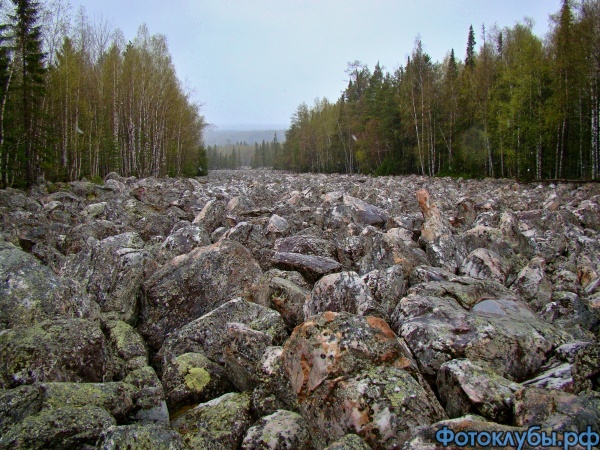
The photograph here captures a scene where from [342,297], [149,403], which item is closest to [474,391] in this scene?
[342,297]

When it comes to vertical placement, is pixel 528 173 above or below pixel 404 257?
→ above

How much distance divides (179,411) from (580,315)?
11.2 ft

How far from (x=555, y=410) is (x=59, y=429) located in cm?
238

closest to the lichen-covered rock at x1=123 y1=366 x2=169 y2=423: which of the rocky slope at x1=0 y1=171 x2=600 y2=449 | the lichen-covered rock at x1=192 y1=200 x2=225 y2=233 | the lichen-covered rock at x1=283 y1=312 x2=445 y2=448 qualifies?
the rocky slope at x1=0 y1=171 x2=600 y2=449

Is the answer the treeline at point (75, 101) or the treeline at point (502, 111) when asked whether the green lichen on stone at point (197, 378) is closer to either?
the treeline at point (75, 101)

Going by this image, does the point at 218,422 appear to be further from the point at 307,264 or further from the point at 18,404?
the point at 307,264

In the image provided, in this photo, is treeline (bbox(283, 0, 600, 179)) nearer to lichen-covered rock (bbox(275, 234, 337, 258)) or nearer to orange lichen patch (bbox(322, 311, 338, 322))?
lichen-covered rock (bbox(275, 234, 337, 258))

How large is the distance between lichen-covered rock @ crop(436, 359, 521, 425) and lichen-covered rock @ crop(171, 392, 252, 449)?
1.19 meters

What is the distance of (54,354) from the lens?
2.48 meters

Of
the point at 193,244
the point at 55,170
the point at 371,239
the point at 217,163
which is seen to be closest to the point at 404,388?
the point at 371,239

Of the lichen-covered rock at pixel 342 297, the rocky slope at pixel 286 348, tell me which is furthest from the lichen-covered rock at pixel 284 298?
the lichen-covered rock at pixel 342 297

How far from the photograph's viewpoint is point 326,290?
11.6ft

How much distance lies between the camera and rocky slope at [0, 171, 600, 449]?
2062 mm

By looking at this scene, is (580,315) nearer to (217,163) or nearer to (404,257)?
(404,257)
